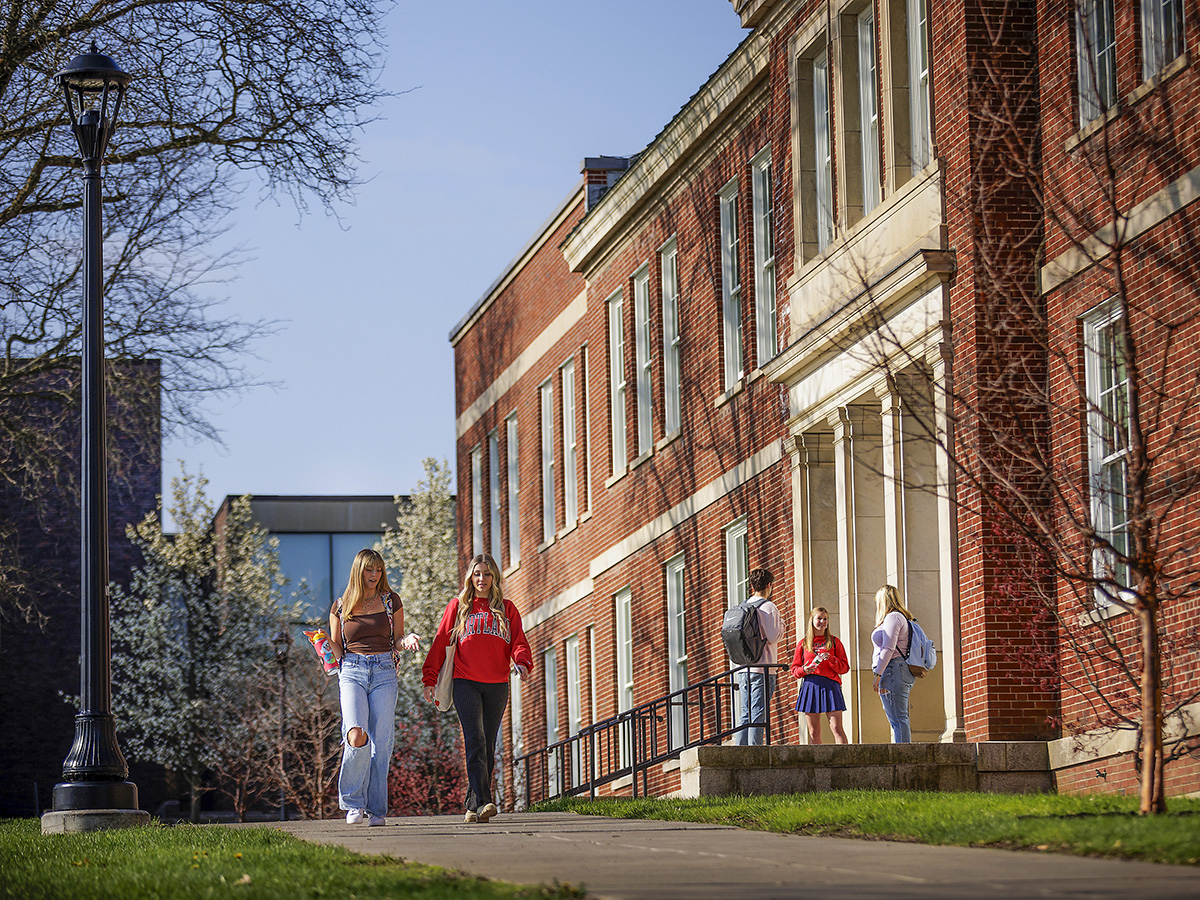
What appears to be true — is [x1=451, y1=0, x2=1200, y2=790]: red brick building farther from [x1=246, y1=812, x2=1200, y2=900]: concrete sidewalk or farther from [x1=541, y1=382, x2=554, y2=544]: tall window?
[x1=246, y1=812, x2=1200, y2=900]: concrete sidewalk

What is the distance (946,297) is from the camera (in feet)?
55.2

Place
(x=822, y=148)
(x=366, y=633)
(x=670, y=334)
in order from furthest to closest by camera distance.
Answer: (x=670, y=334)
(x=822, y=148)
(x=366, y=633)

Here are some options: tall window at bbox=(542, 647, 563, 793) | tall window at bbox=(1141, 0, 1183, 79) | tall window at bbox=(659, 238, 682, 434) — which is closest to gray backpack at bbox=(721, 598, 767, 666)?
tall window at bbox=(1141, 0, 1183, 79)

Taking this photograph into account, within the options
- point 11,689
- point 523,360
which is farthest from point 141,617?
point 523,360

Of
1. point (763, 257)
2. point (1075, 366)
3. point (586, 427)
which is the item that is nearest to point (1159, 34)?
point (1075, 366)

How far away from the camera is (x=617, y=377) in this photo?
2859cm

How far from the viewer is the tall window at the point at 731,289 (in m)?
23.7

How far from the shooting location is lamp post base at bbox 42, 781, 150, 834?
47.2 ft

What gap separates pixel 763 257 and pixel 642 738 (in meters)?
5.93

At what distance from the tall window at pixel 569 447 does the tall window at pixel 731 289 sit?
Answer: 7338mm

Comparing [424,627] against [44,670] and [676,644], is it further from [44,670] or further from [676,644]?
[676,644]

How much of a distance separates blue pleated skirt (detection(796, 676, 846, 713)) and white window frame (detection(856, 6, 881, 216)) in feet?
15.5

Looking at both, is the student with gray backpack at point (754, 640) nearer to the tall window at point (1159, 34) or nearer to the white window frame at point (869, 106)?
the white window frame at point (869, 106)

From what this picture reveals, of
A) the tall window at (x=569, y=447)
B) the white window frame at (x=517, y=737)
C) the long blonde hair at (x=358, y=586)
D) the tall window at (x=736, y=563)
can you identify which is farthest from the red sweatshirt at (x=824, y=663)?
the white window frame at (x=517, y=737)
